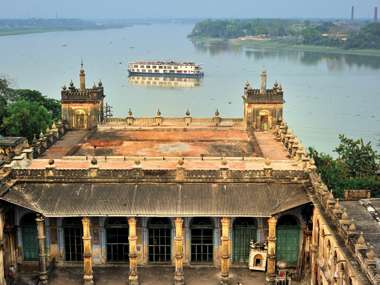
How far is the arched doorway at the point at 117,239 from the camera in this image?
2964 cm

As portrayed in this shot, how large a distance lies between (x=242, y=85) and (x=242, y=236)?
84485 millimetres

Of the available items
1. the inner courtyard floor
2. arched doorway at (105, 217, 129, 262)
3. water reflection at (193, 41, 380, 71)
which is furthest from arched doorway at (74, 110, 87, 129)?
water reflection at (193, 41, 380, 71)

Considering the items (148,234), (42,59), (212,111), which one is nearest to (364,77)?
(212,111)

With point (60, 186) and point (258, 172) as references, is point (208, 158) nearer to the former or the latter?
point (258, 172)

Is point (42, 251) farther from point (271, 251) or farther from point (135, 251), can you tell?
point (271, 251)

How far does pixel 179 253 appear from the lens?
2811 cm

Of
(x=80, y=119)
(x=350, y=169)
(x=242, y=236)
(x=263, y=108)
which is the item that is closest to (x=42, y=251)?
(x=242, y=236)

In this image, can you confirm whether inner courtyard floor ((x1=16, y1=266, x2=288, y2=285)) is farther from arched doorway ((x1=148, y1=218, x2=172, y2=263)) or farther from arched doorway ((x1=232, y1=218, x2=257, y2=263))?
arched doorway ((x1=232, y1=218, x2=257, y2=263))

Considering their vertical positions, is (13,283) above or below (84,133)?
below

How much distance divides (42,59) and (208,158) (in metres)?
142

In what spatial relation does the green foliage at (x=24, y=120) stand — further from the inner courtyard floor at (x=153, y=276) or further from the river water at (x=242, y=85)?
the inner courtyard floor at (x=153, y=276)

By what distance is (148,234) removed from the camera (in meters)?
29.8

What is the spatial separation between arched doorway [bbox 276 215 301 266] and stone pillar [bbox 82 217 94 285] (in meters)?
8.93

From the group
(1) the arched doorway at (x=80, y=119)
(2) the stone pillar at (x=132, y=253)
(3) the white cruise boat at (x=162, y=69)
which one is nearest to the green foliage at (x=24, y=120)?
(1) the arched doorway at (x=80, y=119)
